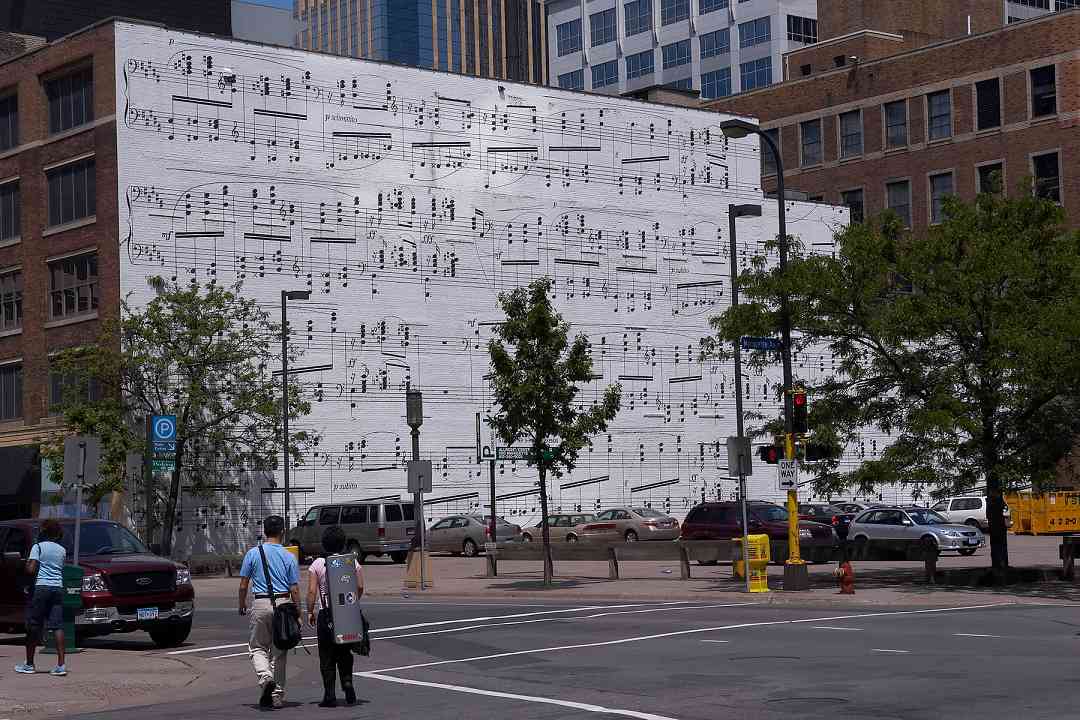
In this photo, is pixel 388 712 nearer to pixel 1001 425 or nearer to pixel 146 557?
pixel 146 557

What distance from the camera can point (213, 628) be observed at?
90.5ft

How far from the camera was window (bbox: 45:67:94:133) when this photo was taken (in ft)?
180

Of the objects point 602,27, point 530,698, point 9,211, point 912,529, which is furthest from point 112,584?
point 602,27

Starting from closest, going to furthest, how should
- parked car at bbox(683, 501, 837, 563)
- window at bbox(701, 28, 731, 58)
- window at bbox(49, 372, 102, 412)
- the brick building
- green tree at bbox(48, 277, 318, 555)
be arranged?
1. parked car at bbox(683, 501, 837, 563)
2. green tree at bbox(48, 277, 318, 555)
3. window at bbox(49, 372, 102, 412)
4. the brick building
5. window at bbox(701, 28, 731, 58)

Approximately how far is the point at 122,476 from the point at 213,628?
75.0 ft

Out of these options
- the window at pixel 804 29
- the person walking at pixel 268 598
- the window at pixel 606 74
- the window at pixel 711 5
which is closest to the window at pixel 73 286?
the person walking at pixel 268 598

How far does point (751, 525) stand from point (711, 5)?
81.8m

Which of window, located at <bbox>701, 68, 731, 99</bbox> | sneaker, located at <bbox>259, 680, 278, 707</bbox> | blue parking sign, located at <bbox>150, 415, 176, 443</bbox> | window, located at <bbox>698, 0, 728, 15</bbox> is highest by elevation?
window, located at <bbox>698, 0, 728, 15</bbox>

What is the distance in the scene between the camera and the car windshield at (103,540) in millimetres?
23609

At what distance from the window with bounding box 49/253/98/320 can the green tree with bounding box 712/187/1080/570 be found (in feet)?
92.9

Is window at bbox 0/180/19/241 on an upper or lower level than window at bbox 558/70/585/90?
lower

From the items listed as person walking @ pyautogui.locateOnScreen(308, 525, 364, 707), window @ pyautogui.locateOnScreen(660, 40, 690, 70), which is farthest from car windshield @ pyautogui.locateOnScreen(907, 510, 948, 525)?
window @ pyautogui.locateOnScreen(660, 40, 690, 70)

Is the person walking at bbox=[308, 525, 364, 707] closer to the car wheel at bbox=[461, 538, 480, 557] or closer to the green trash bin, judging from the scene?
the green trash bin

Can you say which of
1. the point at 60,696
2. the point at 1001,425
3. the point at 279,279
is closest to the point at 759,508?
the point at 1001,425
